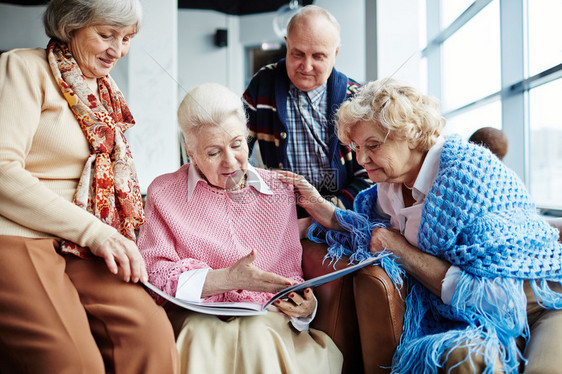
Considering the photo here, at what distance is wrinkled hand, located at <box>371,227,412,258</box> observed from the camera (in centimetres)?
133

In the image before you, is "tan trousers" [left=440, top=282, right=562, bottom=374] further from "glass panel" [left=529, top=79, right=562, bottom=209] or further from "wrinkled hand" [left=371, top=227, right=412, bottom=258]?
"glass panel" [left=529, top=79, right=562, bottom=209]

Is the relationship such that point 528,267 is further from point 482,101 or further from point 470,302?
point 482,101

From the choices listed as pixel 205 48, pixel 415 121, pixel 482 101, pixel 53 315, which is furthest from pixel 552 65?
pixel 205 48

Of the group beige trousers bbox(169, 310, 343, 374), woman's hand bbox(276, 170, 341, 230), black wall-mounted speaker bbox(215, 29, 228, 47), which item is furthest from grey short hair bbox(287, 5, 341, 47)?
black wall-mounted speaker bbox(215, 29, 228, 47)

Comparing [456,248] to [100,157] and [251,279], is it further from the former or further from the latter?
[100,157]

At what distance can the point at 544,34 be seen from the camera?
296 centimetres

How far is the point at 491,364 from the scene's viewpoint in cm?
105

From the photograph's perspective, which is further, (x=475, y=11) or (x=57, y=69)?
(x=475, y=11)

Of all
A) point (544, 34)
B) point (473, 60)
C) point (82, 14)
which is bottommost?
point (82, 14)

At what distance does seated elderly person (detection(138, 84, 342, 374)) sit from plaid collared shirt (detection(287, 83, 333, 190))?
0.35 meters

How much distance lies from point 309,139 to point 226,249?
2.28 feet

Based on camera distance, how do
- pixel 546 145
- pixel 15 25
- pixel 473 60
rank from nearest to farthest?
pixel 546 145 < pixel 15 25 < pixel 473 60

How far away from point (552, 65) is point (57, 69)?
2843 mm

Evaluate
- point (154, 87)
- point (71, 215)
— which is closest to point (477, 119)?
point (154, 87)
